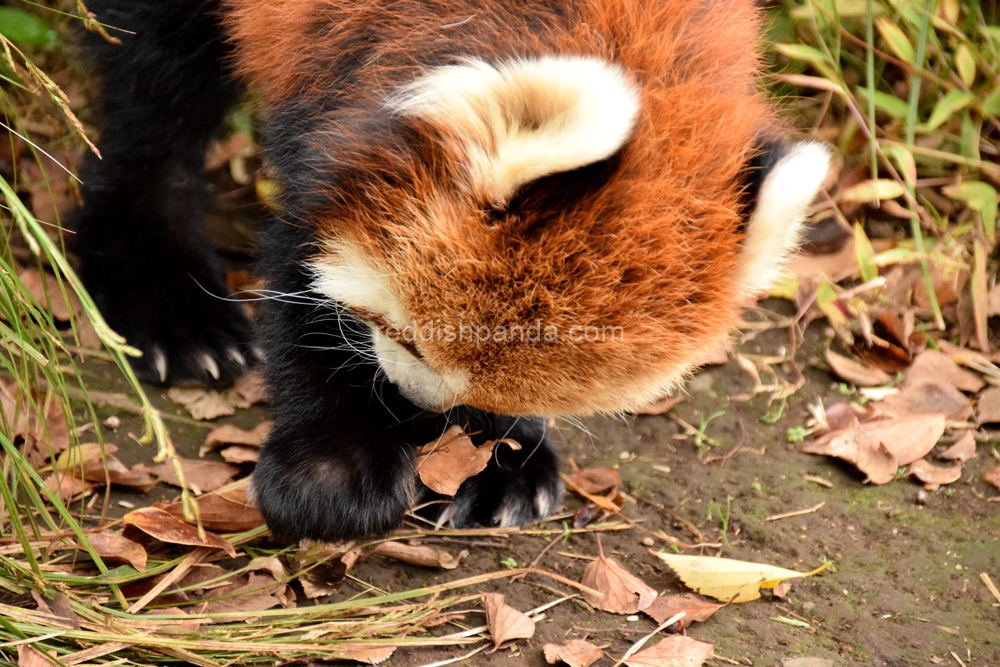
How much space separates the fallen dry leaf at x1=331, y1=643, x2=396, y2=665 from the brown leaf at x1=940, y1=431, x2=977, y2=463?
6.66 ft

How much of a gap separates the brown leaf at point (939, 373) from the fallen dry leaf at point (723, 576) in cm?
132

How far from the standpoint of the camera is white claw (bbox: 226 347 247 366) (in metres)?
3.22

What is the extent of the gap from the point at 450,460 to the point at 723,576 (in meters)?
0.81

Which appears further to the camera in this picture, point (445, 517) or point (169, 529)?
point (445, 517)

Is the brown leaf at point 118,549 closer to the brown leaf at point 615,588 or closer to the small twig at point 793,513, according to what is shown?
the brown leaf at point 615,588

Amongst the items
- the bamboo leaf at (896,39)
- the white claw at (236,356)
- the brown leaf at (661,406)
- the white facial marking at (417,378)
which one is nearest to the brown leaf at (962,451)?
the brown leaf at (661,406)

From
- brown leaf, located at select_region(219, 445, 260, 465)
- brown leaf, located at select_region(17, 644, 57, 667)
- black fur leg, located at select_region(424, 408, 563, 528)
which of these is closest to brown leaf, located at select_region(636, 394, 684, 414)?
black fur leg, located at select_region(424, 408, 563, 528)

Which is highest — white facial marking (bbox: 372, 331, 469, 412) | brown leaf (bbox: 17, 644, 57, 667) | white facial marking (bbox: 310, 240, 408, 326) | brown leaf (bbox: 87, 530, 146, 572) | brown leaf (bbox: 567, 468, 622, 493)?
white facial marking (bbox: 310, 240, 408, 326)

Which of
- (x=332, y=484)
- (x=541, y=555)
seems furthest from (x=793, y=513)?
(x=332, y=484)

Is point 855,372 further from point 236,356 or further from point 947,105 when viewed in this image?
point 236,356

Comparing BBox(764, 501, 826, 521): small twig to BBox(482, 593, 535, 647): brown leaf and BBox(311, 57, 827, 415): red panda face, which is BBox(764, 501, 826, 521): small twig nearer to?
BBox(311, 57, 827, 415): red panda face

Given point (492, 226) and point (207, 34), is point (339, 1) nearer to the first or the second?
point (492, 226)

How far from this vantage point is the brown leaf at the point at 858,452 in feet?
9.71

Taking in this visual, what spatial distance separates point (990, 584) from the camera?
8.23 ft
